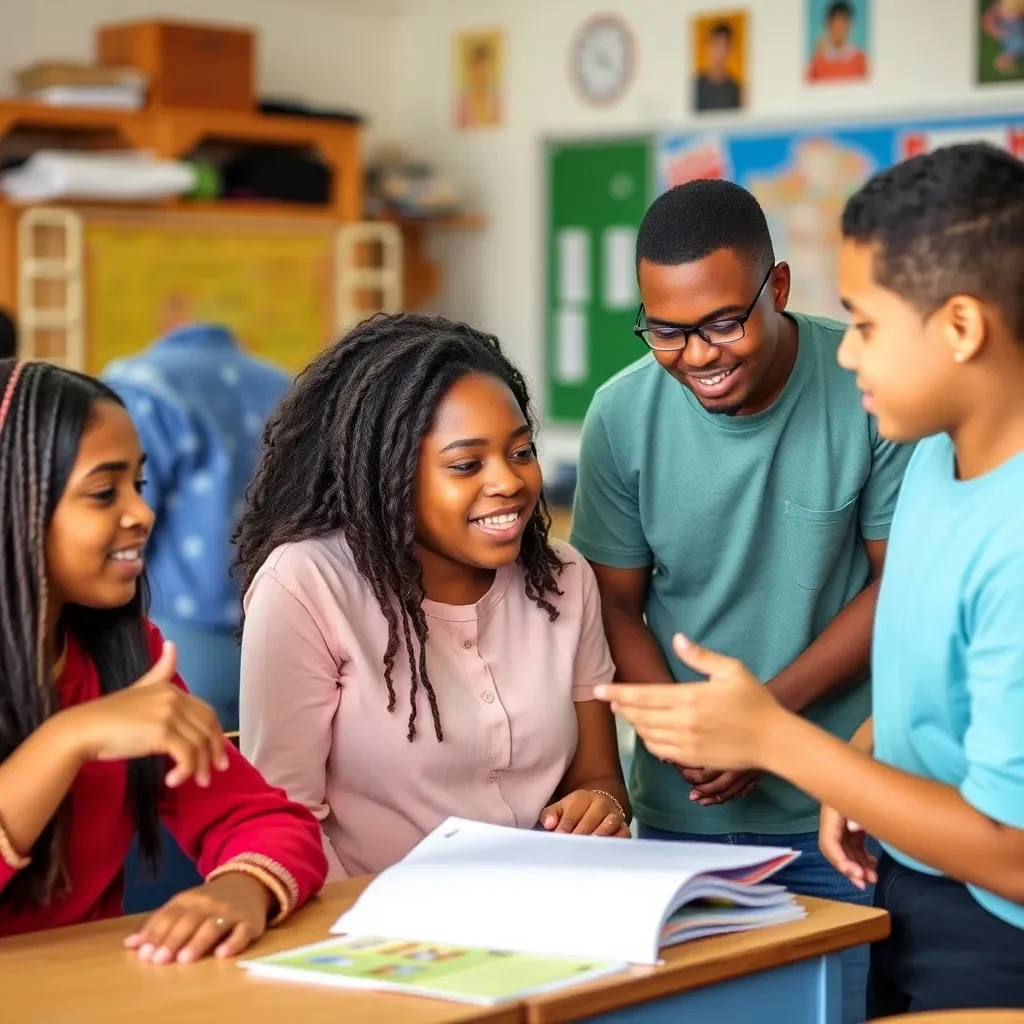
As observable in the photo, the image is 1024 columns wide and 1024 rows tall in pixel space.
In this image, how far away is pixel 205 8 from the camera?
6191 mm

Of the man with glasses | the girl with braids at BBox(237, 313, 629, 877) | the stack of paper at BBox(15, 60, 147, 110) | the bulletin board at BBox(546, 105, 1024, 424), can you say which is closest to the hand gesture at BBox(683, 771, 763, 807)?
the man with glasses

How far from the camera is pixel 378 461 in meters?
2.04

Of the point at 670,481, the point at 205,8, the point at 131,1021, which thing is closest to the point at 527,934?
the point at 131,1021

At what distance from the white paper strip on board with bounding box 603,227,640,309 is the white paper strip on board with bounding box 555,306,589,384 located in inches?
5.4

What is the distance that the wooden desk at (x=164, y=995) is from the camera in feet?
4.35

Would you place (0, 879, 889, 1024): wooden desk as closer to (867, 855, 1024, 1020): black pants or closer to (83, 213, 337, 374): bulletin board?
(867, 855, 1024, 1020): black pants

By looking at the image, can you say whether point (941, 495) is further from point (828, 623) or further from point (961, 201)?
point (828, 623)

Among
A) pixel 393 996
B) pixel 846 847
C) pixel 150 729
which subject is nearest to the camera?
pixel 393 996

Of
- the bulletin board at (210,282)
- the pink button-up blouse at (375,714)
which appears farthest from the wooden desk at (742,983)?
the bulletin board at (210,282)

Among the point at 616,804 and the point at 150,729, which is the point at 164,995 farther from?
the point at 616,804

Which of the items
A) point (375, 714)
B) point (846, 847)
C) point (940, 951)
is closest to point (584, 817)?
point (375, 714)

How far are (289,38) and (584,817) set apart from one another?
199 inches

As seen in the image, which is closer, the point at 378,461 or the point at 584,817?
the point at 584,817

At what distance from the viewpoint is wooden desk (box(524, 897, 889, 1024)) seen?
1386 millimetres
